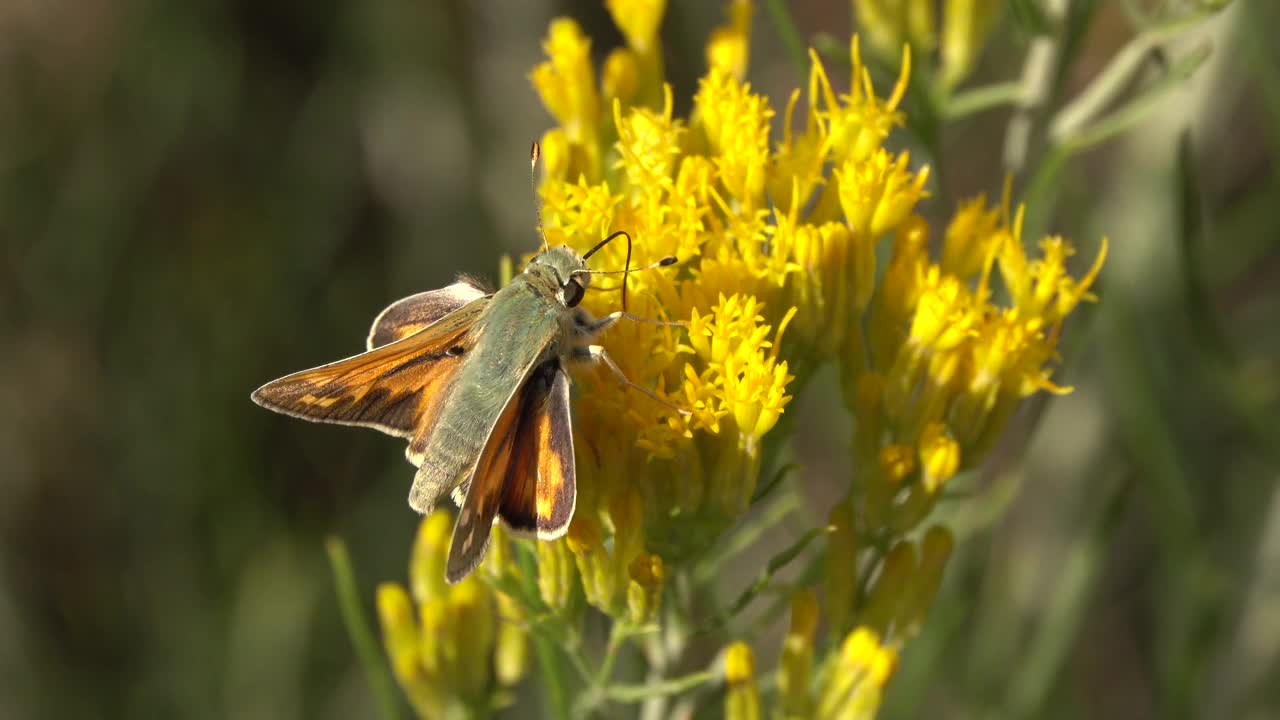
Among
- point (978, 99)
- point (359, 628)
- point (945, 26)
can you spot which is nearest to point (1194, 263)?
point (978, 99)

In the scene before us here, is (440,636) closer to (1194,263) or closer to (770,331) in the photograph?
(770,331)

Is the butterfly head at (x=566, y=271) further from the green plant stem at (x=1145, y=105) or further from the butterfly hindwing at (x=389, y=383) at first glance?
the green plant stem at (x=1145, y=105)

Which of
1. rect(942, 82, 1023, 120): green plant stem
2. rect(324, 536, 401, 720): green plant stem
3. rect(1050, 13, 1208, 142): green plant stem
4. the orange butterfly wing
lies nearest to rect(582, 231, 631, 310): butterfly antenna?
the orange butterfly wing

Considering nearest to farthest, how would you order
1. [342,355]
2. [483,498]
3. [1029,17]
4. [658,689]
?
[483,498], [658,689], [1029,17], [342,355]

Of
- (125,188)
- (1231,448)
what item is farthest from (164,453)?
(1231,448)

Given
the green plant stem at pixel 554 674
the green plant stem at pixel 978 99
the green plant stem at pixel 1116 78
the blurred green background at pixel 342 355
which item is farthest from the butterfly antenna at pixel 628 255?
the blurred green background at pixel 342 355
